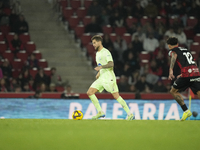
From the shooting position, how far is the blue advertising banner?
461 inches

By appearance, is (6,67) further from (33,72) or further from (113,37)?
(113,37)

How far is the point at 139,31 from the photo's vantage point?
1650 centimetres

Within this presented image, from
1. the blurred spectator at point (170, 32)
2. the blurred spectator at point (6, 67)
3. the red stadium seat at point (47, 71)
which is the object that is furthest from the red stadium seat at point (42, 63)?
the blurred spectator at point (170, 32)

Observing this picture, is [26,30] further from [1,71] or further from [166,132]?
[166,132]

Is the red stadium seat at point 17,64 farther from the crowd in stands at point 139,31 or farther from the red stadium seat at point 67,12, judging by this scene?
the red stadium seat at point 67,12

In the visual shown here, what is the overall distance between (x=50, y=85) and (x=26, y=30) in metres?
3.79

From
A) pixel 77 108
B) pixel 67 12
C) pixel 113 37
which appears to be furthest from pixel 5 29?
pixel 77 108

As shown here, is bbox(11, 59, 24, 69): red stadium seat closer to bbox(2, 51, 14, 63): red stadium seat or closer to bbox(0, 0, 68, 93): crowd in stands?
bbox(0, 0, 68, 93): crowd in stands

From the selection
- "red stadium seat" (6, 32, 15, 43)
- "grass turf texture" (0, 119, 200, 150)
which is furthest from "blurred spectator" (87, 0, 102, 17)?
"grass turf texture" (0, 119, 200, 150)

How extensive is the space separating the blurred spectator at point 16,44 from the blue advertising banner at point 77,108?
13.7 feet

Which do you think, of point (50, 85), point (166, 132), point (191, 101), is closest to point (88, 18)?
Result: point (50, 85)

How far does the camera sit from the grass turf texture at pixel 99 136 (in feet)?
17.8

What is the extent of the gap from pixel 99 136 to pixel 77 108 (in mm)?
5653

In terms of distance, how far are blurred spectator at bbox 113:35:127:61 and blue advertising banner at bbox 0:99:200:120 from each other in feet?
13.1
